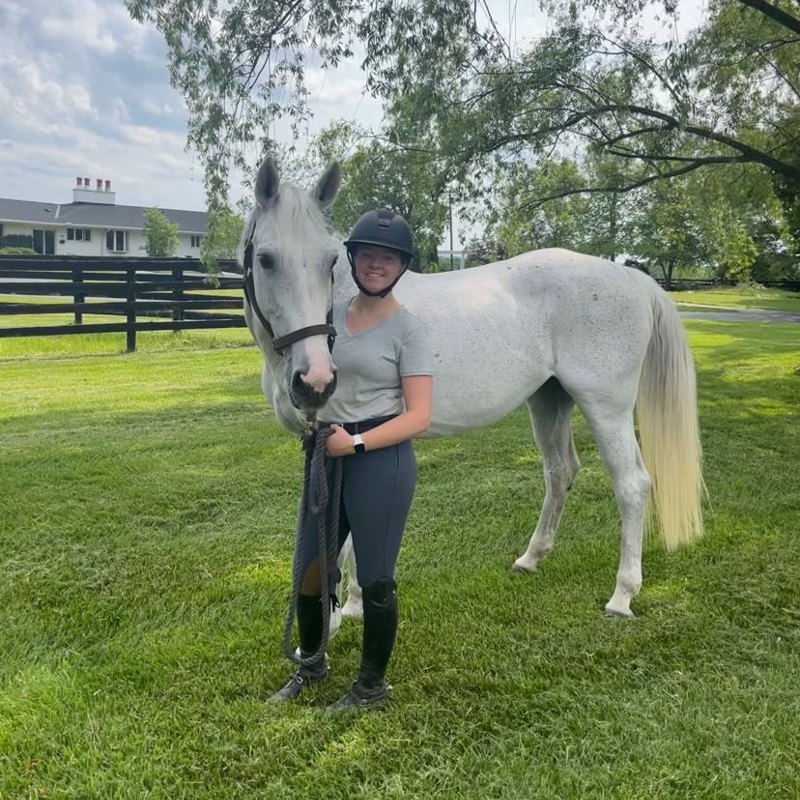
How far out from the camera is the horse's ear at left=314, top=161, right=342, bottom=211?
7.61 feet

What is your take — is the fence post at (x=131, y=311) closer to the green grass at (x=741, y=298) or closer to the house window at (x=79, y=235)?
the green grass at (x=741, y=298)

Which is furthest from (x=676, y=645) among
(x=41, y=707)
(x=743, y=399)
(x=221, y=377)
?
(x=221, y=377)

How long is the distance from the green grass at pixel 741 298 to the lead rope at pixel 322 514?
1173 inches

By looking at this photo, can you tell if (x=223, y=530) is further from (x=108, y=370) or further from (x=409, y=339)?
(x=108, y=370)

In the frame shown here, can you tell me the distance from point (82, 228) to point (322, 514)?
2111 inches

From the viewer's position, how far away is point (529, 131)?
8.10 metres

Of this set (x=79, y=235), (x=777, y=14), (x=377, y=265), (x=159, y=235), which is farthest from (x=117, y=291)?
(x=79, y=235)

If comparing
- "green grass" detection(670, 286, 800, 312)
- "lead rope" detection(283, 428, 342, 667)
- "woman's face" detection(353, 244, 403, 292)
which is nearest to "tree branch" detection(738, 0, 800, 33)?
"woman's face" detection(353, 244, 403, 292)

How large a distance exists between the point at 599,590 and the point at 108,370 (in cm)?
940

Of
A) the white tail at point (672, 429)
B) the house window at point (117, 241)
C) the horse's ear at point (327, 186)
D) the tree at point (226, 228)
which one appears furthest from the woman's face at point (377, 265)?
the house window at point (117, 241)

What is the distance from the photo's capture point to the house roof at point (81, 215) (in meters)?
48.5

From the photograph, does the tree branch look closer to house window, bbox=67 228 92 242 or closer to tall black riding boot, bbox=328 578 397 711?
tall black riding boot, bbox=328 578 397 711

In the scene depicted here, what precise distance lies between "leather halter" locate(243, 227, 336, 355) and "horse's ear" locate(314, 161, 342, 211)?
27 centimetres

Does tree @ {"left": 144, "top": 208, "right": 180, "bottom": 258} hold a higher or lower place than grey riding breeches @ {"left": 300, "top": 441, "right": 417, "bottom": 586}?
higher
